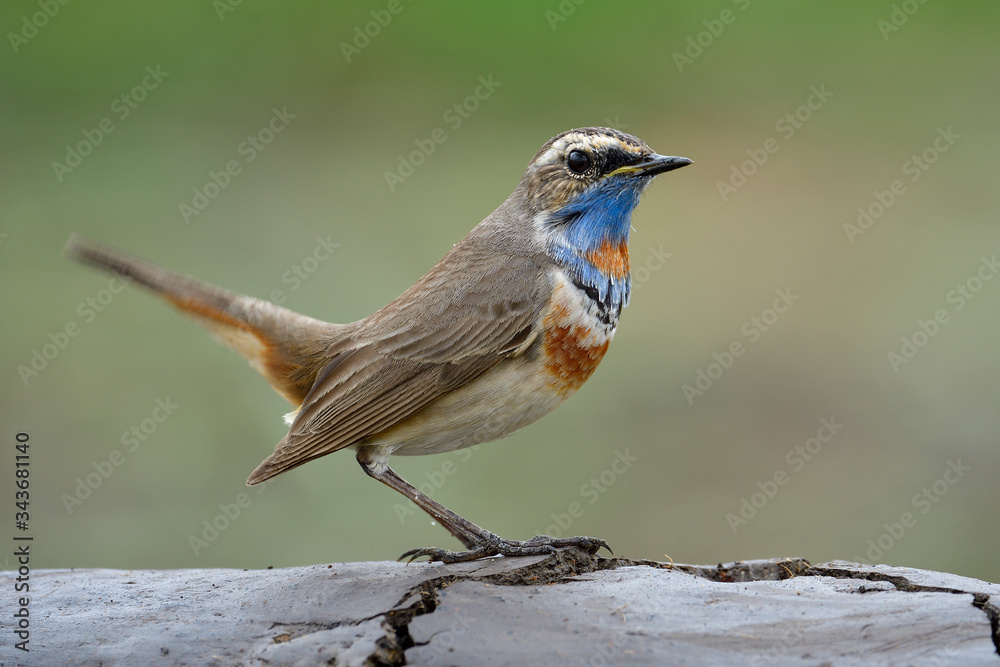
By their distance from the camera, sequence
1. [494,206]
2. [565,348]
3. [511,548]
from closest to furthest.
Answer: [511,548]
[565,348]
[494,206]

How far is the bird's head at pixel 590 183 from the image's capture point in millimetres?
4695

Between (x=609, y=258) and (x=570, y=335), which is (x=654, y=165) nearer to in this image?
(x=609, y=258)

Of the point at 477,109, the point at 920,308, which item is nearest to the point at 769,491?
the point at 920,308

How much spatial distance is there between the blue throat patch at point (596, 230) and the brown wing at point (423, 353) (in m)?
0.18

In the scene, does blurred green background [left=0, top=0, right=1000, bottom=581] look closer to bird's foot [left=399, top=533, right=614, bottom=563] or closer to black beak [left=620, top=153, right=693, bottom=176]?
bird's foot [left=399, top=533, right=614, bottom=563]

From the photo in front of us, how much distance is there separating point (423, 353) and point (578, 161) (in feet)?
3.88

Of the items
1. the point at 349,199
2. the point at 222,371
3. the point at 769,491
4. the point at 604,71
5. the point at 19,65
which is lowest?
the point at 769,491

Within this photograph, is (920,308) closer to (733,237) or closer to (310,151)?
(733,237)

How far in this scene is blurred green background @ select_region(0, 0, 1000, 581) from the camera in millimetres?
7109

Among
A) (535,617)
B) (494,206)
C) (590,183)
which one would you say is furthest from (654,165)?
(494,206)

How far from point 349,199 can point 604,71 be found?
9.12 ft

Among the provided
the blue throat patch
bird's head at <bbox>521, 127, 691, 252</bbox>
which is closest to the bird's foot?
the blue throat patch

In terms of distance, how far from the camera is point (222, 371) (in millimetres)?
7734

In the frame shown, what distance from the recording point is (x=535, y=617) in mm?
3580
